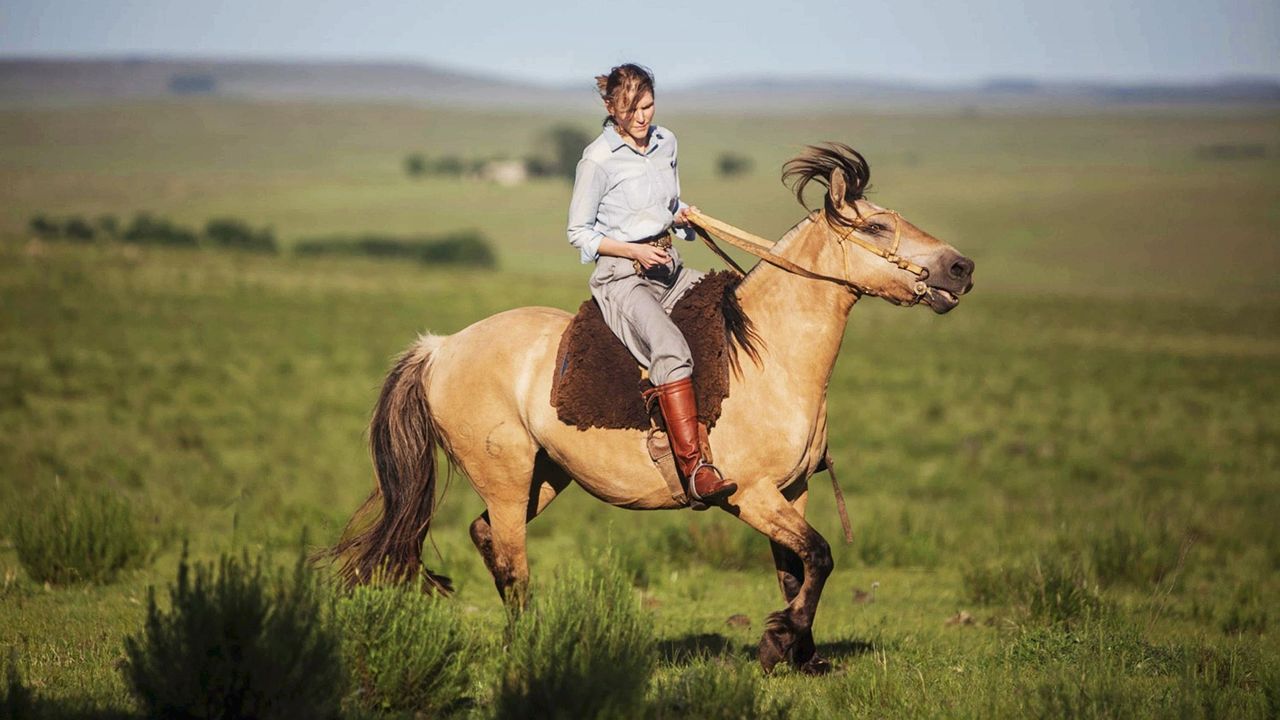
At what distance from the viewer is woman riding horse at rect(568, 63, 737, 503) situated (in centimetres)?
675

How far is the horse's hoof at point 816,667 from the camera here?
699 centimetres

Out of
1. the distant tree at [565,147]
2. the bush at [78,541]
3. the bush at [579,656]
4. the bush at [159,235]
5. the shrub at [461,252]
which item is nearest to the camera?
the bush at [579,656]

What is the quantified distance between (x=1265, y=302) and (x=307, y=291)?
4654cm

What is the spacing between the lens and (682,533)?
12.6 meters

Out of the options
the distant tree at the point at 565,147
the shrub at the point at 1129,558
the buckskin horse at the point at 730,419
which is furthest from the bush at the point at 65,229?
the buckskin horse at the point at 730,419

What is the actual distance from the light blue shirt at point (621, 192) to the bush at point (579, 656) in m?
1.82

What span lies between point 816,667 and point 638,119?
308 centimetres

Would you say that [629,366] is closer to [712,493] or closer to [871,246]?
[712,493]

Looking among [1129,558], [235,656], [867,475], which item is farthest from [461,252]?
[235,656]

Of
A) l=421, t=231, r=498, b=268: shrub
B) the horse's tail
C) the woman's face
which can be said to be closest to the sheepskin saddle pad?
the woman's face

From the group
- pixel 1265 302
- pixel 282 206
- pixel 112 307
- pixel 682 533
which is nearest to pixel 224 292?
Result: pixel 112 307

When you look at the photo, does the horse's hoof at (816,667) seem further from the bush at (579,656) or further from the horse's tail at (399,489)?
the horse's tail at (399,489)

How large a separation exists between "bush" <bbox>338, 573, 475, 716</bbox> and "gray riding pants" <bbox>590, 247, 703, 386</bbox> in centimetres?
170

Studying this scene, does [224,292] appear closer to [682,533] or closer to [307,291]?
[307,291]
